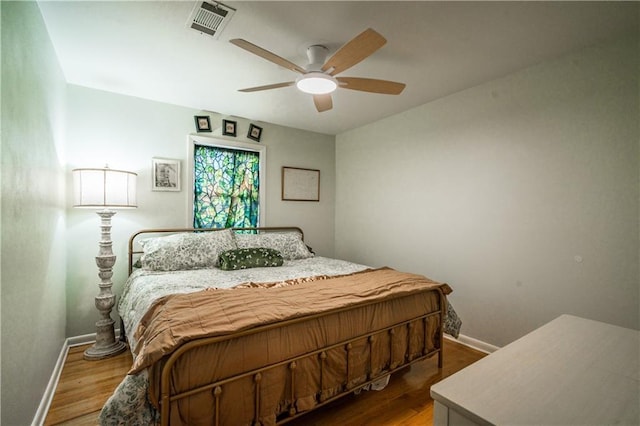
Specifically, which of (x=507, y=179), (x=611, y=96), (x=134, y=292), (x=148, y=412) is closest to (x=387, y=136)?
(x=507, y=179)

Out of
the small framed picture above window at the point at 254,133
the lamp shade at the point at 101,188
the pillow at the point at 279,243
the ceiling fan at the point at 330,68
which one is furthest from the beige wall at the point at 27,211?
the small framed picture above window at the point at 254,133

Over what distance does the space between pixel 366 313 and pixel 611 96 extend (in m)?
2.30

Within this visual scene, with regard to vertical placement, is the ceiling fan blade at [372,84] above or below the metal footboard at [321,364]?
above

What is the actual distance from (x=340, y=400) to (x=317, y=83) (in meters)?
2.23

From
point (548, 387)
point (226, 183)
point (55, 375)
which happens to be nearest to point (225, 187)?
point (226, 183)

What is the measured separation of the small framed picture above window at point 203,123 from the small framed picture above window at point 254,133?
20.0 inches

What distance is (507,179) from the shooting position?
2574 millimetres

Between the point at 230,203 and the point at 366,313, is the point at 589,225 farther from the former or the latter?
the point at 230,203

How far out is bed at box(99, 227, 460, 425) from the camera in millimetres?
1229

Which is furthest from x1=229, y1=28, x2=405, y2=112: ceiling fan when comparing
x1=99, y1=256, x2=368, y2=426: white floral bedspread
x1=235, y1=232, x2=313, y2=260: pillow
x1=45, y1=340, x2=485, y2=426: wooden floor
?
x1=45, y1=340, x2=485, y2=426: wooden floor

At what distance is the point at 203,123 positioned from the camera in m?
3.42

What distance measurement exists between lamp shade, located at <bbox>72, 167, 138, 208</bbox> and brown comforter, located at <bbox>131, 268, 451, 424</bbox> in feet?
4.45

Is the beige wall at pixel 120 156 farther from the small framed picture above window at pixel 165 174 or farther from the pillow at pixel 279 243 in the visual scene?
the pillow at pixel 279 243

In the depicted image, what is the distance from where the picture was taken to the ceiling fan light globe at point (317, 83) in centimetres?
205
